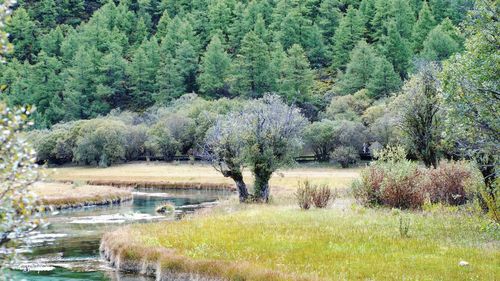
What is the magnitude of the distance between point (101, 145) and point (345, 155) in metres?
50.1

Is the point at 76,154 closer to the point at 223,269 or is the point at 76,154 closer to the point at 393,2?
the point at 223,269

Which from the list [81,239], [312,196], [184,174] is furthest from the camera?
[184,174]

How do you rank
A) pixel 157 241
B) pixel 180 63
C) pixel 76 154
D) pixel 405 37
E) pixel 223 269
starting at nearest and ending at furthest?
1. pixel 223 269
2. pixel 157 241
3. pixel 76 154
4. pixel 405 37
5. pixel 180 63

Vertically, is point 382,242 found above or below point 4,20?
below

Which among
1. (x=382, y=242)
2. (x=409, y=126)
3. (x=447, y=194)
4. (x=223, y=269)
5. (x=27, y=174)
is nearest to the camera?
(x=27, y=174)

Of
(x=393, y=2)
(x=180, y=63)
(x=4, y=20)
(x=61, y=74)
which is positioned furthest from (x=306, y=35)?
(x=4, y=20)

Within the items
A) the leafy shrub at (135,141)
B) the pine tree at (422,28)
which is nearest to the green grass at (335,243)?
the leafy shrub at (135,141)

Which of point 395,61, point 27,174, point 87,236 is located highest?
point 395,61

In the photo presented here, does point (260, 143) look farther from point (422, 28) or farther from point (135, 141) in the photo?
point (422, 28)

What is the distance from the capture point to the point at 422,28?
15925 cm

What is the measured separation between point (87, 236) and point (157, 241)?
466 inches

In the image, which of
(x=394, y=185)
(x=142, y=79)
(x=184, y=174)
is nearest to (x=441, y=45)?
(x=184, y=174)

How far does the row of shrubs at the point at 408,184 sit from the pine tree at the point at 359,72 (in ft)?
320

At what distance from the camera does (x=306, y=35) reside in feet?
593
